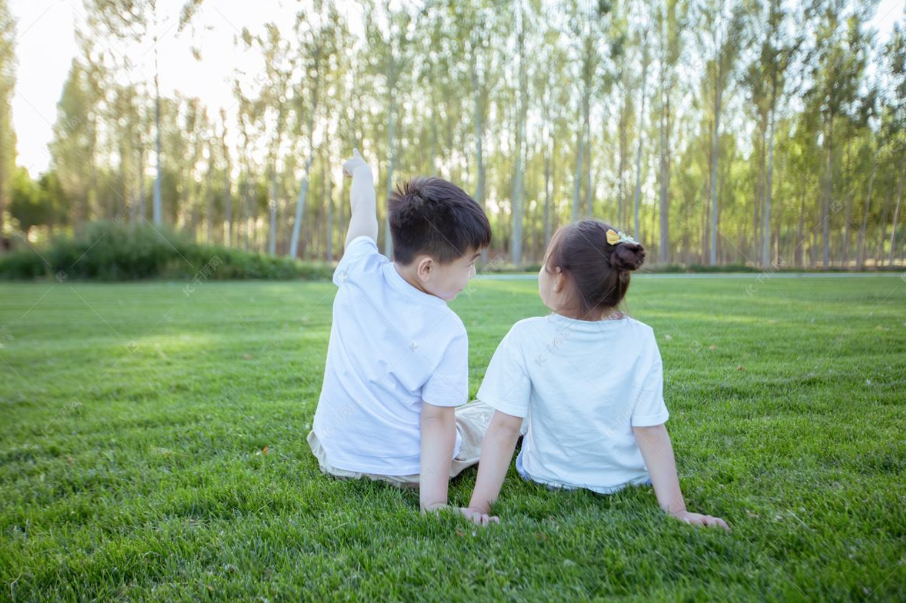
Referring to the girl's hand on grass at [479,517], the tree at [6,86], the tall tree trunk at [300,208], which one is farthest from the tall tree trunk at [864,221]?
the tree at [6,86]

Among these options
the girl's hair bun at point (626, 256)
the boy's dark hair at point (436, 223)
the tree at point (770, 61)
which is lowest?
the girl's hair bun at point (626, 256)

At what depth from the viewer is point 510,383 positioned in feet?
6.74

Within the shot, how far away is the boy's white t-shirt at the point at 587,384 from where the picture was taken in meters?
2.00

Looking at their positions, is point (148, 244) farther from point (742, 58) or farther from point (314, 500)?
point (742, 58)

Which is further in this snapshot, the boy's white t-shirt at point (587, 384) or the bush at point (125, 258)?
the bush at point (125, 258)

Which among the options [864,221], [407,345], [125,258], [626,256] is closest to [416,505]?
[407,345]

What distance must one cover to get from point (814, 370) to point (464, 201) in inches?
133

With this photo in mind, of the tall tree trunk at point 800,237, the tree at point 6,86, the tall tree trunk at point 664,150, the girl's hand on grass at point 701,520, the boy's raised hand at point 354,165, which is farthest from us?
the tall tree trunk at point 664,150

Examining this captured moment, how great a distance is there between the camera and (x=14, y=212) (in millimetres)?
37281

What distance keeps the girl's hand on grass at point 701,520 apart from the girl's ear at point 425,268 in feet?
4.08

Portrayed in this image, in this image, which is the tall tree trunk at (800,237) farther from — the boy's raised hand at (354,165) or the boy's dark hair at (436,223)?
the boy's dark hair at (436,223)

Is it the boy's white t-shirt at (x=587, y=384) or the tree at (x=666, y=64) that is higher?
the tree at (x=666, y=64)

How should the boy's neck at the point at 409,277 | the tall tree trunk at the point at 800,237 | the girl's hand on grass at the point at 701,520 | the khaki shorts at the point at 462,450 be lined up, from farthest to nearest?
1. the tall tree trunk at the point at 800,237
2. the khaki shorts at the point at 462,450
3. the boy's neck at the point at 409,277
4. the girl's hand on grass at the point at 701,520

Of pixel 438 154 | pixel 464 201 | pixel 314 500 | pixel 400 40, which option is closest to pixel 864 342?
pixel 464 201
